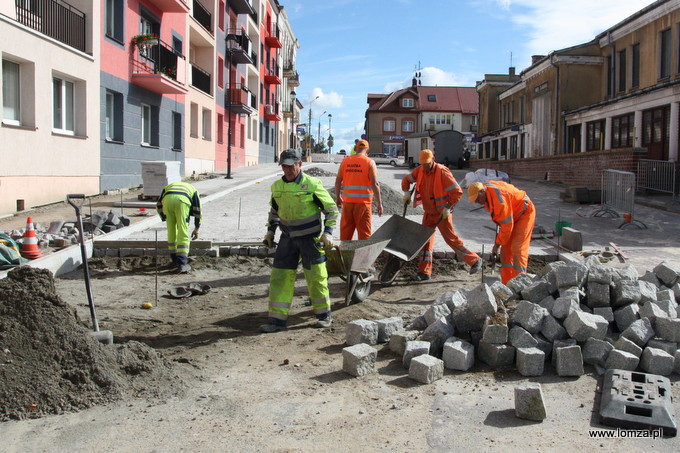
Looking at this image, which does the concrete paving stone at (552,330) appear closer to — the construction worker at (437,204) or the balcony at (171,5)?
the construction worker at (437,204)

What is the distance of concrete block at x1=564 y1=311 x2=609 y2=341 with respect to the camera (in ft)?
15.7

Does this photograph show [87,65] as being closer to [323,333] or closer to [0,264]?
[0,264]

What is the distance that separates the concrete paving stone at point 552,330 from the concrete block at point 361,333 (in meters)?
1.43

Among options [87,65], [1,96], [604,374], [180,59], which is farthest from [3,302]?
[180,59]

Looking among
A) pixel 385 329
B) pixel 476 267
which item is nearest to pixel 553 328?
pixel 385 329

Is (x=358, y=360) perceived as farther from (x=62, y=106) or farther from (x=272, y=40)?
(x=272, y=40)

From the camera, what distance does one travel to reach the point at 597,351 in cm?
472

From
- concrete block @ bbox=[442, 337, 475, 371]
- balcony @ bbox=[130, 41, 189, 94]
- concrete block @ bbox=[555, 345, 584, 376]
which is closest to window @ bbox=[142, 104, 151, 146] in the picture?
balcony @ bbox=[130, 41, 189, 94]

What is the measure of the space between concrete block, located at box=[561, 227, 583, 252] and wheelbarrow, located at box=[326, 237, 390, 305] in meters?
4.35

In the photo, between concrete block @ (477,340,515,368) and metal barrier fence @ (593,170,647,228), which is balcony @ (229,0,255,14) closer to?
metal barrier fence @ (593,170,647,228)

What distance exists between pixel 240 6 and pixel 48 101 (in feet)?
71.7

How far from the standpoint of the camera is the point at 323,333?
229 inches

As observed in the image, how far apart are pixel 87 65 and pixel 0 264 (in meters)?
9.06

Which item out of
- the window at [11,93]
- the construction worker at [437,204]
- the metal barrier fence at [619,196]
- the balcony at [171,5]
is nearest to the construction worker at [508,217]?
the construction worker at [437,204]
